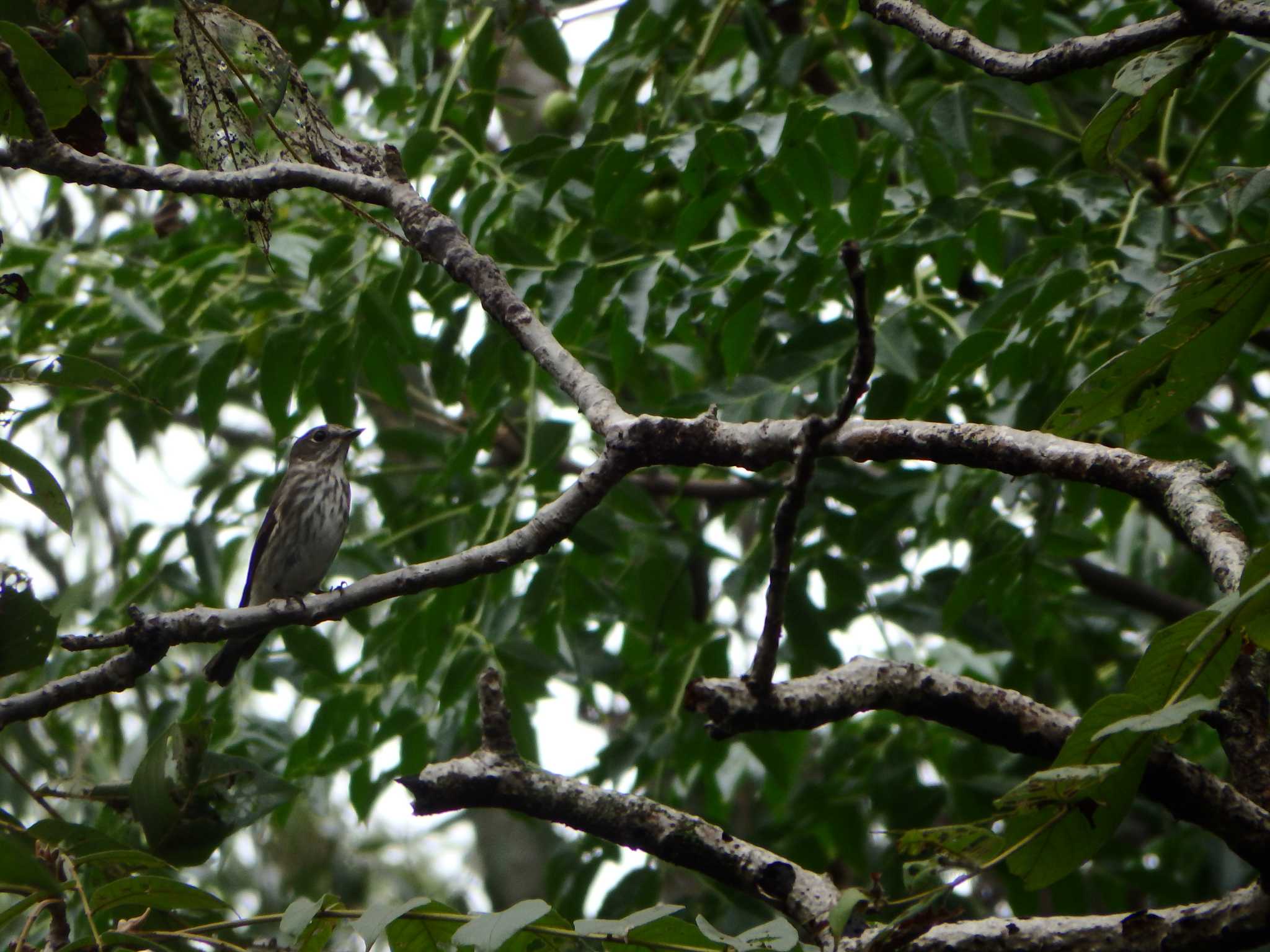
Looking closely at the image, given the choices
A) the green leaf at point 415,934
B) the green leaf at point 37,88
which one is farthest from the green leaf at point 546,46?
the green leaf at point 415,934

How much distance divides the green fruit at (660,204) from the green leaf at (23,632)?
306 cm

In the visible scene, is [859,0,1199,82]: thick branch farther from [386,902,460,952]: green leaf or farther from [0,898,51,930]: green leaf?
[0,898,51,930]: green leaf

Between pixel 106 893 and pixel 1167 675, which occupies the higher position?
pixel 106 893

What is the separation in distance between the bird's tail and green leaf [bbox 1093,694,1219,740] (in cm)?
383

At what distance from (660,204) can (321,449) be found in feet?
6.69

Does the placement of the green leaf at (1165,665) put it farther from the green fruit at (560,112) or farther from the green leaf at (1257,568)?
the green fruit at (560,112)

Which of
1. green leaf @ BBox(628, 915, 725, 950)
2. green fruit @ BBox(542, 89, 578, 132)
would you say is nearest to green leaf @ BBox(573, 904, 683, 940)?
green leaf @ BBox(628, 915, 725, 950)

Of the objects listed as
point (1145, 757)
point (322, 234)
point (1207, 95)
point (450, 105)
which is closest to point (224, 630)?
point (1145, 757)

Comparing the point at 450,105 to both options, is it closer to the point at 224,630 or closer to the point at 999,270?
the point at 999,270

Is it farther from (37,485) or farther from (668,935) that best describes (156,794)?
(668,935)

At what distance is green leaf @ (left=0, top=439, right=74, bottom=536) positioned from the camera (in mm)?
2836

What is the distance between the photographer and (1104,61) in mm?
2459

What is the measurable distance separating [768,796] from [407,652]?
1.57m

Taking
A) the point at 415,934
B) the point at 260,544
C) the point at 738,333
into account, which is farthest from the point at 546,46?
the point at 415,934
